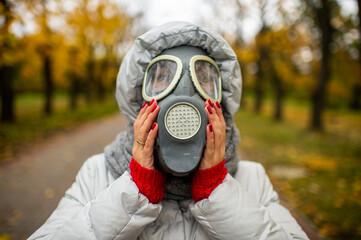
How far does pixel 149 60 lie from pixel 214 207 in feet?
3.57

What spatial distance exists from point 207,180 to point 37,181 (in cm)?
505

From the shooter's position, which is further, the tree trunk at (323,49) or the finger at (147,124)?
the tree trunk at (323,49)

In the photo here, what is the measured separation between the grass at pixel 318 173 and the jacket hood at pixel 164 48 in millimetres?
3344

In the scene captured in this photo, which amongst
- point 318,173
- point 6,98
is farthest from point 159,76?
point 6,98

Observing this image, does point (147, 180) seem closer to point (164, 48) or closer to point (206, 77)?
point (206, 77)

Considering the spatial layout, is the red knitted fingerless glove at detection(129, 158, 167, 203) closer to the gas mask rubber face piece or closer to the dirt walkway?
the gas mask rubber face piece

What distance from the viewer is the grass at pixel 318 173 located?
161 inches

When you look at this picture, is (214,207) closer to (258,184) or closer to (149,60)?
(258,184)

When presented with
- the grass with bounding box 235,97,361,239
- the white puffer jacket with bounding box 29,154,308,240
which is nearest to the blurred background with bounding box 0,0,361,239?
the grass with bounding box 235,97,361,239

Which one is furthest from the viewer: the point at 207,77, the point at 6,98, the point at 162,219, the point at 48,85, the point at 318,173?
the point at 48,85

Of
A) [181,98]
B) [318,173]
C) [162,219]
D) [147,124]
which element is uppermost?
[181,98]

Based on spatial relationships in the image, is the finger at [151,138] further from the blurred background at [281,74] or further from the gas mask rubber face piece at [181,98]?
the blurred background at [281,74]

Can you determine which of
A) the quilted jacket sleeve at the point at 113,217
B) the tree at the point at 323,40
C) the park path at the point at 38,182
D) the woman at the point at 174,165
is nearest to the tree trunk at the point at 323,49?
the tree at the point at 323,40

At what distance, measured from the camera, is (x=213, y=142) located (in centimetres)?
141
